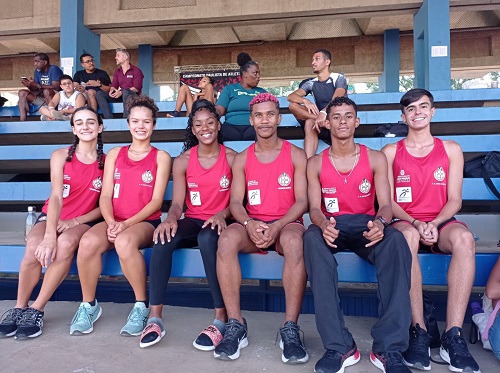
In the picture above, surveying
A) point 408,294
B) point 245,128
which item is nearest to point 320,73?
point 245,128

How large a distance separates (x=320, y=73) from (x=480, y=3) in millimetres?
4150

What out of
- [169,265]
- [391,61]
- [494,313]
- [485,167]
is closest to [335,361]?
[494,313]

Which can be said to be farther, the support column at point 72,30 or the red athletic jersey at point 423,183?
the support column at point 72,30

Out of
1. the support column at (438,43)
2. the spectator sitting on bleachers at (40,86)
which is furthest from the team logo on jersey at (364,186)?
the spectator sitting on bleachers at (40,86)

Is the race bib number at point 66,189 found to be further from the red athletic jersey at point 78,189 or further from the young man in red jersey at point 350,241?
the young man in red jersey at point 350,241

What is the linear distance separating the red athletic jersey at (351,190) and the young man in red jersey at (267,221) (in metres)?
0.14

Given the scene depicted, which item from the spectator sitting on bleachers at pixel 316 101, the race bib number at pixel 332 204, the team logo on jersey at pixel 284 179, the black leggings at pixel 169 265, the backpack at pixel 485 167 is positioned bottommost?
the black leggings at pixel 169 265

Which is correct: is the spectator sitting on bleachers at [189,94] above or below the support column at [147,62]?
below

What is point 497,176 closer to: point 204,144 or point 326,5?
point 204,144

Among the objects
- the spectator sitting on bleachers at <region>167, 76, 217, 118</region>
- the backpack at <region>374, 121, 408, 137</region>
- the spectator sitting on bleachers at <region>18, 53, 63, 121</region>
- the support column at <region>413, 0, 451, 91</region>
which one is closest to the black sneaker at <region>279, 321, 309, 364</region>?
the backpack at <region>374, 121, 408, 137</region>

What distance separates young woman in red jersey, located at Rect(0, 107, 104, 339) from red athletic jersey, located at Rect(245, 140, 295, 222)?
91cm

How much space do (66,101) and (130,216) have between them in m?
3.53

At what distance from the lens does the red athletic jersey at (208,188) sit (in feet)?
8.16

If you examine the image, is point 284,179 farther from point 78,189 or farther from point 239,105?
point 239,105
